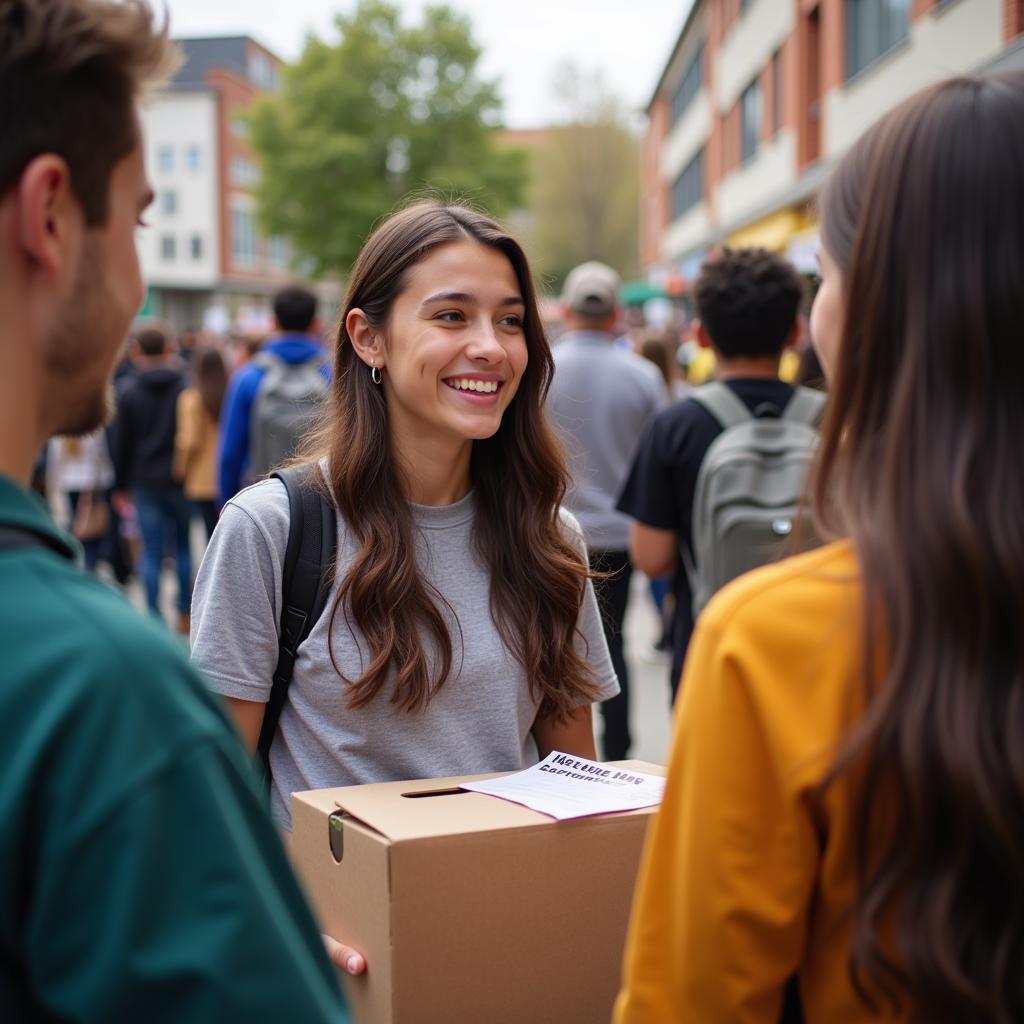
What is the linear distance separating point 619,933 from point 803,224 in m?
20.9

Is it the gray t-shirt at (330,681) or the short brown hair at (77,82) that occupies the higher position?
the short brown hair at (77,82)

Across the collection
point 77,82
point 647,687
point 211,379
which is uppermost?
point 211,379

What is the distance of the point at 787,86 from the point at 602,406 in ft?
59.9

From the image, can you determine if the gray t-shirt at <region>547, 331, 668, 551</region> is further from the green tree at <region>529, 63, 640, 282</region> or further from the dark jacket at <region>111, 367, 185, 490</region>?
the green tree at <region>529, 63, 640, 282</region>

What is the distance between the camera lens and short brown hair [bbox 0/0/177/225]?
3.52 feet

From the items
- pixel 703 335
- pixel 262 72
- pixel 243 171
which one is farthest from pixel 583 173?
pixel 703 335

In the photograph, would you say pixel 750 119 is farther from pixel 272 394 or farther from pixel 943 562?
pixel 943 562

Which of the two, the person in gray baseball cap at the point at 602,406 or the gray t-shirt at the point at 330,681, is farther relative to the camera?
the person in gray baseball cap at the point at 602,406

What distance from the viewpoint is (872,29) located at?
56.1 feet

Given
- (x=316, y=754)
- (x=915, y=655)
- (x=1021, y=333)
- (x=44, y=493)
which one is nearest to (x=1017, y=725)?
(x=915, y=655)

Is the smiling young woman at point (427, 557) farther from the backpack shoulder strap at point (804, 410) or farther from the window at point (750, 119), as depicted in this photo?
the window at point (750, 119)

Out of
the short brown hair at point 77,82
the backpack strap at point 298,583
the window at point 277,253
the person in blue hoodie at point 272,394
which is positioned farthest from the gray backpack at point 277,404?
the window at point 277,253

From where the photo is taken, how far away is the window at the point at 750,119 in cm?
2719

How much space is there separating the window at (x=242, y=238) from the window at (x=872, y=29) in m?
47.1
